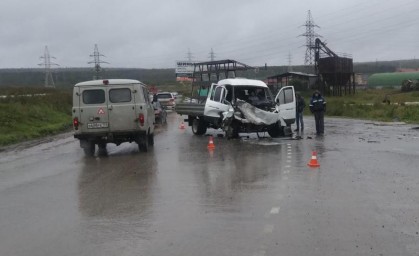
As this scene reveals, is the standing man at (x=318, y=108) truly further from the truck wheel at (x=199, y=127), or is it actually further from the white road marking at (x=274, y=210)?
the white road marking at (x=274, y=210)

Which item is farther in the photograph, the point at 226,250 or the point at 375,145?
the point at 375,145

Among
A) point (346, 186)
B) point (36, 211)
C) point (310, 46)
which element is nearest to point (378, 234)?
point (346, 186)

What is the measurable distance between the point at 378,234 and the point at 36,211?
501 cm

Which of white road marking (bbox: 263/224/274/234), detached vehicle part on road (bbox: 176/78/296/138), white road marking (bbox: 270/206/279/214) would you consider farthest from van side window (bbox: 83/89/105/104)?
white road marking (bbox: 263/224/274/234)

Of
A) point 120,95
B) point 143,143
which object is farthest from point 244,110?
point 120,95

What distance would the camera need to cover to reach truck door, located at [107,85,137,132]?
1574cm

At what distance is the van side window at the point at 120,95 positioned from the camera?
→ 15.9m

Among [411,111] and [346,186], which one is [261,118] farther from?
[411,111]

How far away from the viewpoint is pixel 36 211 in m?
8.25

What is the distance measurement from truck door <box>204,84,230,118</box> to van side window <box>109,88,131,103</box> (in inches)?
198

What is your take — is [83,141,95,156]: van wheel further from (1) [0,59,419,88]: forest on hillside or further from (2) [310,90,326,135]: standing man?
(1) [0,59,419,88]: forest on hillside

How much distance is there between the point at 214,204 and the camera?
328 inches

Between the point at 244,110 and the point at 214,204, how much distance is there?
1109cm

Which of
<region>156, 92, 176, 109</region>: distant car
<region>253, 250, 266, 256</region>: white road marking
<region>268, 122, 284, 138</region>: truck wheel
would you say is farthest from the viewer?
<region>156, 92, 176, 109</region>: distant car
